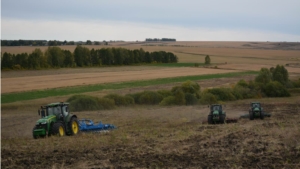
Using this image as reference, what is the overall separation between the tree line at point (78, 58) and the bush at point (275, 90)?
47653mm

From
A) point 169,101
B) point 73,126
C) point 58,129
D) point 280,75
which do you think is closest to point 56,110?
point 73,126

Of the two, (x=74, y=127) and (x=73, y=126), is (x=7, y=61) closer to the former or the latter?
(x=74, y=127)

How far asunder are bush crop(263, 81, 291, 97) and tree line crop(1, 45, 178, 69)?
47.7 meters

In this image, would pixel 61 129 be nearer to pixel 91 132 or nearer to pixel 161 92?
pixel 91 132

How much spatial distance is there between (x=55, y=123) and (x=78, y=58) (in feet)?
225

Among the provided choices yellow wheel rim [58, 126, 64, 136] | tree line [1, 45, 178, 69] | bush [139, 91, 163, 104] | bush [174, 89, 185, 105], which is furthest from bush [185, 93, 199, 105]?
tree line [1, 45, 178, 69]

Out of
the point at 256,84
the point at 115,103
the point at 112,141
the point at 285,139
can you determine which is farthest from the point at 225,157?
the point at 256,84

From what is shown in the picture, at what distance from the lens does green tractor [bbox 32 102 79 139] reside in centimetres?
1809

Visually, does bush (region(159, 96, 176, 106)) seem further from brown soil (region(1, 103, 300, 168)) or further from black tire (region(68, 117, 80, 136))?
brown soil (region(1, 103, 300, 168))

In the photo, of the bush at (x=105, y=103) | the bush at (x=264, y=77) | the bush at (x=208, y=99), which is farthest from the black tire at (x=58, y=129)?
the bush at (x=264, y=77)

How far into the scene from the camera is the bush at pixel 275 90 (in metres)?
44.3

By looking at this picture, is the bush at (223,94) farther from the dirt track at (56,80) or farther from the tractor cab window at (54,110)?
the tractor cab window at (54,110)

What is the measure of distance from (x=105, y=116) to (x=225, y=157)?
18162 millimetres

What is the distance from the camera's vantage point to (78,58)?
281 feet
